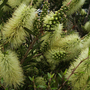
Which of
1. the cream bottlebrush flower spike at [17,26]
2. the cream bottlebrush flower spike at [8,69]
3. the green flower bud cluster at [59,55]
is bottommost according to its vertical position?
the green flower bud cluster at [59,55]

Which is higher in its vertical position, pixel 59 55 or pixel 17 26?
pixel 17 26

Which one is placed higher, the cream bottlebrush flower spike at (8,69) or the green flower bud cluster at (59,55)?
the cream bottlebrush flower spike at (8,69)

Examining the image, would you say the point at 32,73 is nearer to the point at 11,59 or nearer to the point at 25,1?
the point at 11,59

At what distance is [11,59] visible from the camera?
1.65 feet

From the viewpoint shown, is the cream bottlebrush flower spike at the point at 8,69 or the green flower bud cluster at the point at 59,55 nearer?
the cream bottlebrush flower spike at the point at 8,69

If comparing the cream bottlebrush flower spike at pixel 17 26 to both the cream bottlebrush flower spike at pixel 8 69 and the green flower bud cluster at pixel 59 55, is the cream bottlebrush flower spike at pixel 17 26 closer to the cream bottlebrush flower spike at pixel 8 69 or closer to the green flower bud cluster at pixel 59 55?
the cream bottlebrush flower spike at pixel 8 69

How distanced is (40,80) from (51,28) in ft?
0.91

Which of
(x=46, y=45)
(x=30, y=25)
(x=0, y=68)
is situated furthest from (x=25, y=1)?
(x=0, y=68)

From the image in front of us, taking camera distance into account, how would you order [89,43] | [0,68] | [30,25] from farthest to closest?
1. [89,43]
2. [30,25]
3. [0,68]

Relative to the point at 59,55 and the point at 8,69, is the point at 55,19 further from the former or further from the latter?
the point at 8,69

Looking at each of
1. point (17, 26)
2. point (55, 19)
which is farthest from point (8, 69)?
point (55, 19)

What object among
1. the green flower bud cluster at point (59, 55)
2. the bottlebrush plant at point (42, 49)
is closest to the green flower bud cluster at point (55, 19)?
the bottlebrush plant at point (42, 49)

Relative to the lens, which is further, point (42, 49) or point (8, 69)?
point (42, 49)

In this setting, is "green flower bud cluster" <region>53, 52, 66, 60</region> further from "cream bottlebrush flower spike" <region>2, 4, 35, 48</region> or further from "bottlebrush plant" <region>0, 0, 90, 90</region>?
"cream bottlebrush flower spike" <region>2, 4, 35, 48</region>
